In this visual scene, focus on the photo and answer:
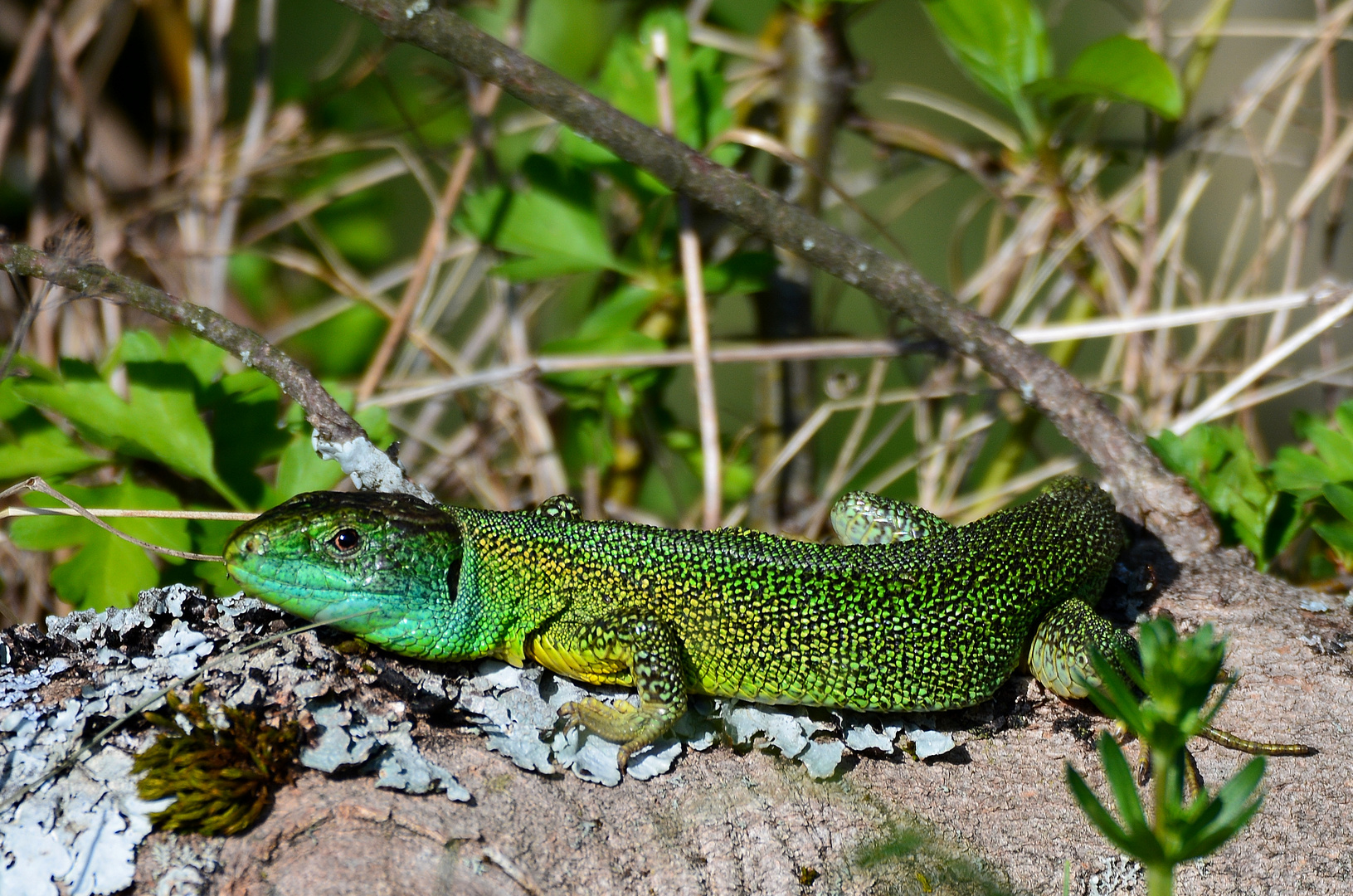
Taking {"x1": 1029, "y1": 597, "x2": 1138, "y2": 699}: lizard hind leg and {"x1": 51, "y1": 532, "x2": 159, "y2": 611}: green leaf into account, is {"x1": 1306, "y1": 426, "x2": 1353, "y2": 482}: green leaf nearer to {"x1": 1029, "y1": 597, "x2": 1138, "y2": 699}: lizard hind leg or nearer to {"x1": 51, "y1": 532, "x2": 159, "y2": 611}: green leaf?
{"x1": 1029, "y1": 597, "x2": 1138, "y2": 699}: lizard hind leg

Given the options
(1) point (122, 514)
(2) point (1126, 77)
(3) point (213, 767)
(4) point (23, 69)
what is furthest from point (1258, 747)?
(4) point (23, 69)

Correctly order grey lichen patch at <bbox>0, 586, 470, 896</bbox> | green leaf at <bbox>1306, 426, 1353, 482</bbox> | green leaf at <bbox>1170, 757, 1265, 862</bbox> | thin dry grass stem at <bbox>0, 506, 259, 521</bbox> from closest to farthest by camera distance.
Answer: green leaf at <bbox>1170, 757, 1265, 862</bbox> → grey lichen patch at <bbox>0, 586, 470, 896</bbox> → thin dry grass stem at <bbox>0, 506, 259, 521</bbox> → green leaf at <bbox>1306, 426, 1353, 482</bbox>

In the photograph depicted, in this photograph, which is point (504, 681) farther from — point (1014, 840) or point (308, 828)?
point (1014, 840)

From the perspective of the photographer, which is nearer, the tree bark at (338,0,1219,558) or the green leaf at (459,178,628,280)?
the tree bark at (338,0,1219,558)

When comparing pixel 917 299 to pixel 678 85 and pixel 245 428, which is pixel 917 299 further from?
pixel 245 428

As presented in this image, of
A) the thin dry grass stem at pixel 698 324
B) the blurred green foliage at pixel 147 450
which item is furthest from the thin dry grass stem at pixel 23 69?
the thin dry grass stem at pixel 698 324

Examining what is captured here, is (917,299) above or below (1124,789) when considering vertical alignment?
above

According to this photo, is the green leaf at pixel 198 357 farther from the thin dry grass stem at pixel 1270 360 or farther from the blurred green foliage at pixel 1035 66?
the thin dry grass stem at pixel 1270 360

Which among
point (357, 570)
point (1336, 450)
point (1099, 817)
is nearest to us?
point (1099, 817)

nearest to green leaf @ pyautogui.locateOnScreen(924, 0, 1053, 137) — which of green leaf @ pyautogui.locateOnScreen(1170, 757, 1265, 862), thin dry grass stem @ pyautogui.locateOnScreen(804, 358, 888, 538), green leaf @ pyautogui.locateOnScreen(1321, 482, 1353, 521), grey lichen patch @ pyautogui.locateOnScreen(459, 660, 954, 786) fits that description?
thin dry grass stem @ pyautogui.locateOnScreen(804, 358, 888, 538)
